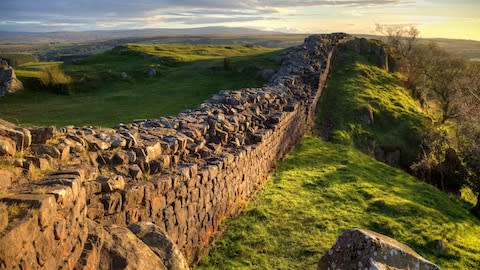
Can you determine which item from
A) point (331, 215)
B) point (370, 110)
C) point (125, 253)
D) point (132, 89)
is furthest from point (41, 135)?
point (132, 89)

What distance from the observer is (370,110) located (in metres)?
30.4

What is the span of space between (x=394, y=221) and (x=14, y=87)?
29.9 m

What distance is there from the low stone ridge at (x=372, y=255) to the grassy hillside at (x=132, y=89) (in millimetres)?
17622

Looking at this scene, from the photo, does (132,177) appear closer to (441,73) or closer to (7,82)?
(7,82)

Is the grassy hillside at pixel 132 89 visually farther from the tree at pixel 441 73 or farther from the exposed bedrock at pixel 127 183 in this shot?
the tree at pixel 441 73

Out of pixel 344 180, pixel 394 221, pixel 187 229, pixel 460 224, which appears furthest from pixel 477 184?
pixel 187 229

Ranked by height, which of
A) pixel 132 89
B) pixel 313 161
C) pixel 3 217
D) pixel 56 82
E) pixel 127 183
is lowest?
pixel 313 161

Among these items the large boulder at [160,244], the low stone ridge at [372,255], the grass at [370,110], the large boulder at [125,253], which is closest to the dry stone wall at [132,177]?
the large boulder at [125,253]

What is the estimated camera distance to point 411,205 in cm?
1564

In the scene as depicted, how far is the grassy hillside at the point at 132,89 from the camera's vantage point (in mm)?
26281

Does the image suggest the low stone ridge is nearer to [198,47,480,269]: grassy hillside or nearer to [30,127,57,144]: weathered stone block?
[198,47,480,269]: grassy hillside

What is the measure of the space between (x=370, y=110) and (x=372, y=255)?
961 inches

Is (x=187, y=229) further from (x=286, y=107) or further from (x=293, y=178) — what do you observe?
(x=286, y=107)

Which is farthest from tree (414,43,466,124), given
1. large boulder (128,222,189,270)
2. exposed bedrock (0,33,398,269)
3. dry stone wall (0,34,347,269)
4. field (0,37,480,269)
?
large boulder (128,222,189,270)
